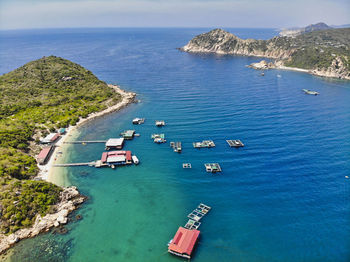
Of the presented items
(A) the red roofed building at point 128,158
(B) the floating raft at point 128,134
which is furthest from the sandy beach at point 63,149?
(B) the floating raft at point 128,134

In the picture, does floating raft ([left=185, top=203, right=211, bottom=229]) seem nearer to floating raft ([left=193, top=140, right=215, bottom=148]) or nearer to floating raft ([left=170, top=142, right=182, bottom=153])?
floating raft ([left=170, top=142, right=182, bottom=153])

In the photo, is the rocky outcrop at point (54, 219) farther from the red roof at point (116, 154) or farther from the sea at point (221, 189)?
the red roof at point (116, 154)

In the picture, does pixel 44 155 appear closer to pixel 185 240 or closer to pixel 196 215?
pixel 196 215

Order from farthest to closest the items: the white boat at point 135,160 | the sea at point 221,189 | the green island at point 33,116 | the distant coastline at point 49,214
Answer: the white boat at point 135,160
the green island at point 33,116
the distant coastline at point 49,214
the sea at point 221,189

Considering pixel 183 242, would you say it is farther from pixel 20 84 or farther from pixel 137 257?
pixel 20 84

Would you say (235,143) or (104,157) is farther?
(235,143)

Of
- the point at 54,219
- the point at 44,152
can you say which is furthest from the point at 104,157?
the point at 54,219
